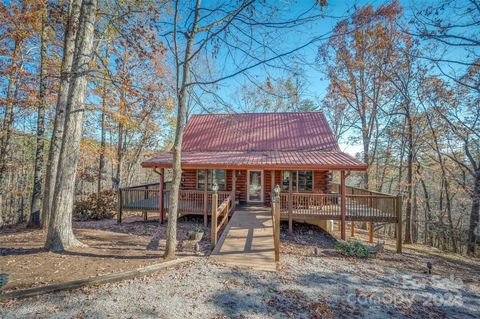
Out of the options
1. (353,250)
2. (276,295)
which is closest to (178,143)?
(276,295)

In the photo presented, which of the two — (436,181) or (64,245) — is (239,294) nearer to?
(64,245)

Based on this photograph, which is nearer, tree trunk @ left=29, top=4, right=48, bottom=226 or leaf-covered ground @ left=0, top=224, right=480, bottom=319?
leaf-covered ground @ left=0, top=224, right=480, bottom=319

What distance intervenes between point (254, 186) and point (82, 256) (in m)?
8.28

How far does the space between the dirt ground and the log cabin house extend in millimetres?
2654

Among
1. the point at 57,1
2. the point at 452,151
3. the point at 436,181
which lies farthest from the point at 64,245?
the point at 436,181

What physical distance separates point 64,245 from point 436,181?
23934 millimetres

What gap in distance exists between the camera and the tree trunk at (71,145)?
528cm

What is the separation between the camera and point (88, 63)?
5.71 metres

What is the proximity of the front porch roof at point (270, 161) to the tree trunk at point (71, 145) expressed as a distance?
14.0 ft

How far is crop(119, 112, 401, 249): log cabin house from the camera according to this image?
28.6 ft

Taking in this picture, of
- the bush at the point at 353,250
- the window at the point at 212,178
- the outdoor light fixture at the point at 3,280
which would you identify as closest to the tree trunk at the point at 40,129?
the outdoor light fixture at the point at 3,280

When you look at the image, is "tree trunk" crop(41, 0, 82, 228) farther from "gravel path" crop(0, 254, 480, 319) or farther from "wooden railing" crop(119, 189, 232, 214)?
"gravel path" crop(0, 254, 480, 319)

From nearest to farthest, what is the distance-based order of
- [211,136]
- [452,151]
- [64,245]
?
Result: [64,245]
[211,136]
[452,151]

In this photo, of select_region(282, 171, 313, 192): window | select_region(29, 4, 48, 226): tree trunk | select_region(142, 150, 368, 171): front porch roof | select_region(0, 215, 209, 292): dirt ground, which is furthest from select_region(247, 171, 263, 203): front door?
select_region(29, 4, 48, 226): tree trunk
